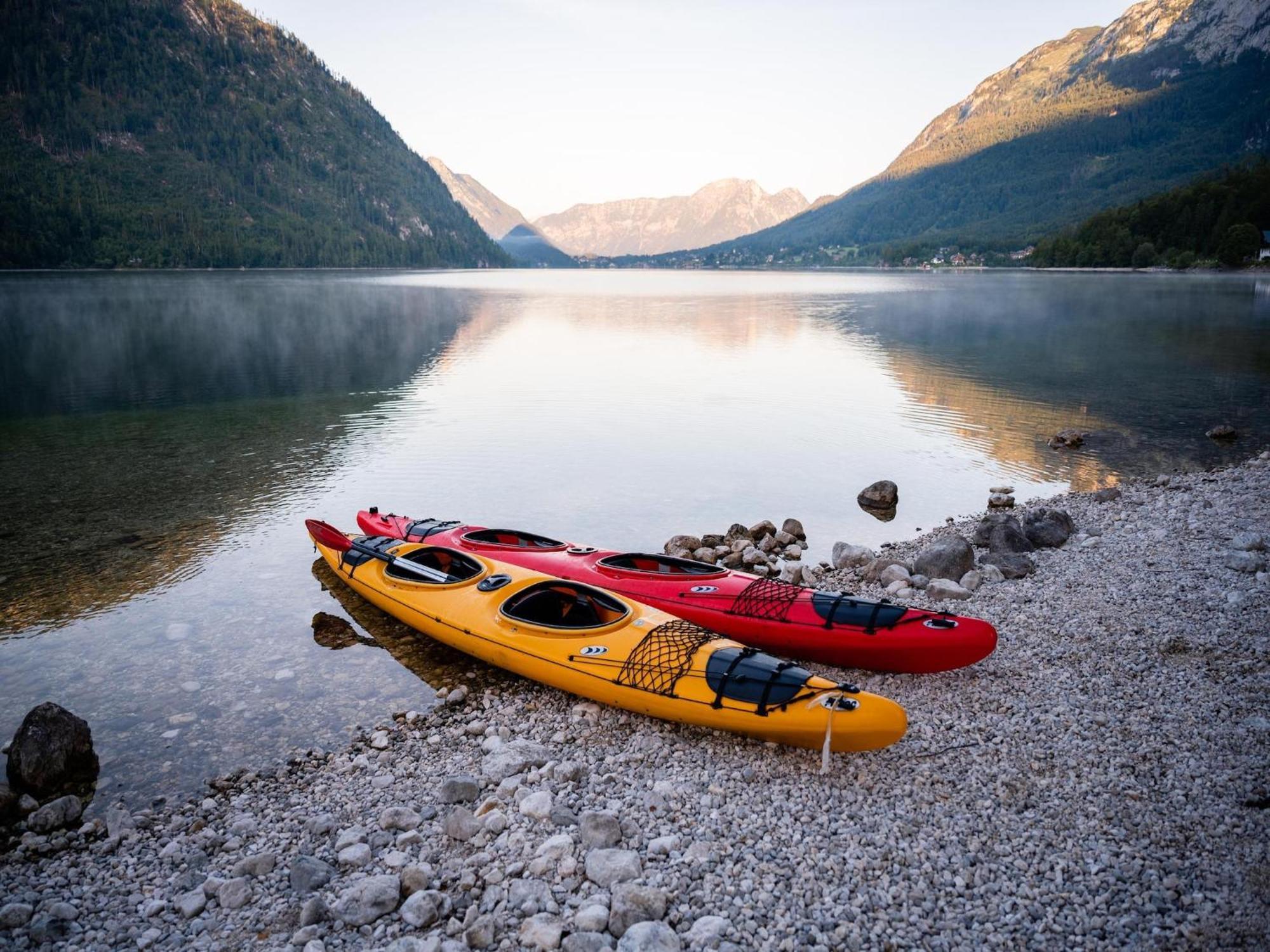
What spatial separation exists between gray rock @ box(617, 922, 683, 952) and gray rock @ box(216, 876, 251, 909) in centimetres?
278

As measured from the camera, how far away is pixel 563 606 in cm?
905

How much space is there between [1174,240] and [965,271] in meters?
63.4

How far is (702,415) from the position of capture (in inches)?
951

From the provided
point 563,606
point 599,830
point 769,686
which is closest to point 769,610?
point 769,686

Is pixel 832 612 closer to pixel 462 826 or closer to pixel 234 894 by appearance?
pixel 462 826

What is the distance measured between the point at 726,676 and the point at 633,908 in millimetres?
2546

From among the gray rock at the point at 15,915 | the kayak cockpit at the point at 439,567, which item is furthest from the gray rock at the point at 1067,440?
the gray rock at the point at 15,915

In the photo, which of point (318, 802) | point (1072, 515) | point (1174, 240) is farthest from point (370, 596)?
point (1174, 240)

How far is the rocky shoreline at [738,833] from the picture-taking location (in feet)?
15.7

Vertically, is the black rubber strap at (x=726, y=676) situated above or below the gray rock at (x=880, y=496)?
above

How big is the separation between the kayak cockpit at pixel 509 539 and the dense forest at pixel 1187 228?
125 meters

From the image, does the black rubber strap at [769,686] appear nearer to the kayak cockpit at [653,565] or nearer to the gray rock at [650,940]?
the gray rock at [650,940]

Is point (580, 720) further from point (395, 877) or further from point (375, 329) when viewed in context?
point (375, 329)

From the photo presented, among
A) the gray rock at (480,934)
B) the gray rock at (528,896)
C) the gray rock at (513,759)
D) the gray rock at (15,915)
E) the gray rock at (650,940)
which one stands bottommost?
the gray rock at (513,759)
